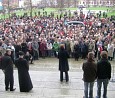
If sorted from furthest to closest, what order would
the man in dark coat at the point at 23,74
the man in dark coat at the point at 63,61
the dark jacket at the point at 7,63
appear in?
the man in dark coat at the point at 63,61
the dark jacket at the point at 7,63
the man in dark coat at the point at 23,74

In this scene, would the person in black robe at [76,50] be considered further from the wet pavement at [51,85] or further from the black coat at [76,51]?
the wet pavement at [51,85]

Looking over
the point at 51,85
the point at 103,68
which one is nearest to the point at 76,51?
the point at 51,85

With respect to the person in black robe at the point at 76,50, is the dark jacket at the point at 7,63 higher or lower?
higher

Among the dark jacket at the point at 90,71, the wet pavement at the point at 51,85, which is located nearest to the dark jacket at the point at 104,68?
the dark jacket at the point at 90,71

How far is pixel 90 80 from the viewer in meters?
11.3

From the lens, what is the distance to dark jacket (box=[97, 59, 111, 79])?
1120 cm

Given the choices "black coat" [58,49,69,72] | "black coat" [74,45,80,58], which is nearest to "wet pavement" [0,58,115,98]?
"black coat" [58,49,69,72]

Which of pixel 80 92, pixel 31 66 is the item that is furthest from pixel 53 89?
pixel 31 66

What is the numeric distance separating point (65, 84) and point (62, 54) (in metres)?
1.33

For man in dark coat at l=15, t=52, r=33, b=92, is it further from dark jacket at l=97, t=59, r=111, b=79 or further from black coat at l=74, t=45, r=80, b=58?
black coat at l=74, t=45, r=80, b=58

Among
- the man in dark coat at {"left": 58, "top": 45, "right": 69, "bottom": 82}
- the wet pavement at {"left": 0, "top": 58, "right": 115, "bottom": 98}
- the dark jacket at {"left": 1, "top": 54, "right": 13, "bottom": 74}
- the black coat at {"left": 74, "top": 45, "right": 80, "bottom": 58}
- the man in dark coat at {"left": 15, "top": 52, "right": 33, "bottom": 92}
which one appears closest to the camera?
the wet pavement at {"left": 0, "top": 58, "right": 115, "bottom": 98}

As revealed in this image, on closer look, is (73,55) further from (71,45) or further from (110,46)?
(110,46)

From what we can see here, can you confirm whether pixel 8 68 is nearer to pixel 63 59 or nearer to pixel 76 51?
pixel 63 59

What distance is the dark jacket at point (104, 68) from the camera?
1120 cm
